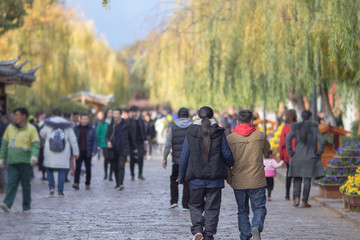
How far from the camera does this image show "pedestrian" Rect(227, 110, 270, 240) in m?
8.66

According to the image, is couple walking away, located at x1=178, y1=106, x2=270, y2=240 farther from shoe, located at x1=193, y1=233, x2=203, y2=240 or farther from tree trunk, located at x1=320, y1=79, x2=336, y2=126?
tree trunk, located at x1=320, y1=79, x2=336, y2=126

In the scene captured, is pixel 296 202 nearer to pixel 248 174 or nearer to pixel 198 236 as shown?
pixel 248 174

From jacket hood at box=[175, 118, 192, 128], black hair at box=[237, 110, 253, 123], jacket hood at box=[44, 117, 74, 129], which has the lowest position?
jacket hood at box=[44, 117, 74, 129]

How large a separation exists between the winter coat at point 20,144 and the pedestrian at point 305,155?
4.47m

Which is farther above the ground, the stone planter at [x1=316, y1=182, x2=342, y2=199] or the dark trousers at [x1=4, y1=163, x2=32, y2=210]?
the dark trousers at [x1=4, y1=163, x2=32, y2=210]

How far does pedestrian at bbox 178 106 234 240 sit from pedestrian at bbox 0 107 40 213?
13.7 feet

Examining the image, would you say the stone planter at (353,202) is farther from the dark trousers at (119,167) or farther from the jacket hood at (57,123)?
the dark trousers at (119,167)

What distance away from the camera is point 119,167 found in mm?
16781

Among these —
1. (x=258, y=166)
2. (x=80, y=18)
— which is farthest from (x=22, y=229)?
(x=80, y=18)

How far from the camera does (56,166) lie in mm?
14672

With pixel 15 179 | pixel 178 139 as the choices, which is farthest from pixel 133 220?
pixel 15 179

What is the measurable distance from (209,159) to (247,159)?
507mm

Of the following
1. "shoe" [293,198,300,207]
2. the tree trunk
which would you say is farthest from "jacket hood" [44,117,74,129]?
the tree trunk

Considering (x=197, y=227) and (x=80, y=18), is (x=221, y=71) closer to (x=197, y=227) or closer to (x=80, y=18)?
(x=197, y=227)
